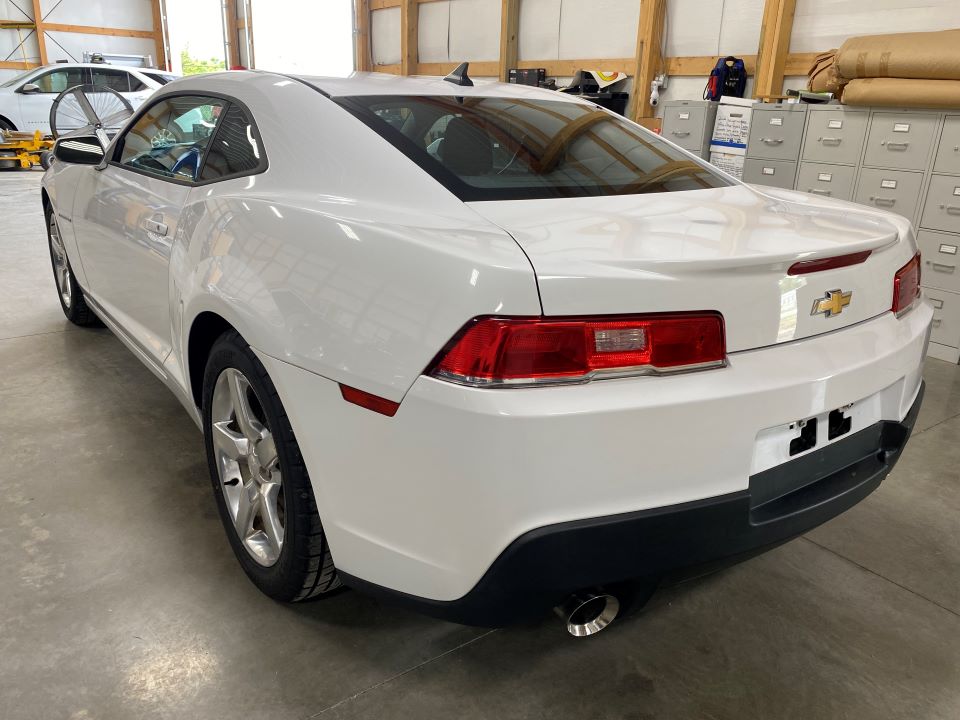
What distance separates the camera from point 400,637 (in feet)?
5.49

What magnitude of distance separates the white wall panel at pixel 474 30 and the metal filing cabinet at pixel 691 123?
12.3 feet

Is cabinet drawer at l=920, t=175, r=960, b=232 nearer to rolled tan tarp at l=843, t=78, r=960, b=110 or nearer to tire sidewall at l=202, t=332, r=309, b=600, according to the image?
rolled tan tarp at l=843, t=78, r=960, b=110

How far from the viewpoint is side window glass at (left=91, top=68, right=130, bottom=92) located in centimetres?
1152

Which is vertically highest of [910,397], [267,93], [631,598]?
[267,93]

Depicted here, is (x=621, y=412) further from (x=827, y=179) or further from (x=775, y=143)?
(x=775, y=143)

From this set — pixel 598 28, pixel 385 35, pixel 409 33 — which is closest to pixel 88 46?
pixel 385 35

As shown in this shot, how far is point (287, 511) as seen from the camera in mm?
1526

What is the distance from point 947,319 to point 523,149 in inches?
144

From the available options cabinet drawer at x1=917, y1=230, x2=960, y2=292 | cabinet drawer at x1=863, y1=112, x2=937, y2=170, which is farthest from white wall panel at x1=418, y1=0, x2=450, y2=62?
cabinet drawer at x1=917, y1=230, x2=960, y2=292

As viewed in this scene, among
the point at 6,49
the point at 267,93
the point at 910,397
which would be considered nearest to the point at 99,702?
the point at 267,93

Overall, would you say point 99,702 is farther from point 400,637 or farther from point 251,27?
point 251,27

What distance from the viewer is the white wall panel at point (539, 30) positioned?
28.2 feet

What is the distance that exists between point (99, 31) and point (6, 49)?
2.02 meters

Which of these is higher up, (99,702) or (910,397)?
(910,397)
